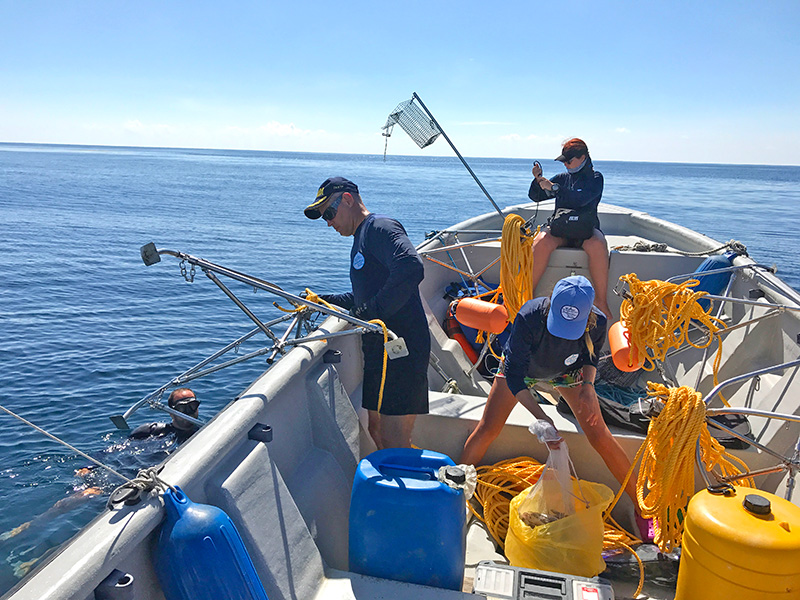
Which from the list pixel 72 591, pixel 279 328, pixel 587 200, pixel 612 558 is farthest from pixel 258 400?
pixel 279 328

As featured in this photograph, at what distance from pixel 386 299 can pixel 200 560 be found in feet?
5.15

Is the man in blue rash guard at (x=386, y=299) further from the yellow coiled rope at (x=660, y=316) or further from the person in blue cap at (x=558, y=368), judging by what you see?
the yellow coiled rope at (x=660, y=316)

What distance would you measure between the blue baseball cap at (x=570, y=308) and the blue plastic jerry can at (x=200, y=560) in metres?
1.89

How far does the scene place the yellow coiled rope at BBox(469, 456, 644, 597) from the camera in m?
3.23

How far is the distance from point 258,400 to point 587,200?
12.7ft

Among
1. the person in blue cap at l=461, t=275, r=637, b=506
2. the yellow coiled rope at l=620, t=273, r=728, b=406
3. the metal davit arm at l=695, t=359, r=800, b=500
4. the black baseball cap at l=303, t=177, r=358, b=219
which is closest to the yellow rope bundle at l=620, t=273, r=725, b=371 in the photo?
the yellow coiled rope at l=620, t=273, r=728, b=406

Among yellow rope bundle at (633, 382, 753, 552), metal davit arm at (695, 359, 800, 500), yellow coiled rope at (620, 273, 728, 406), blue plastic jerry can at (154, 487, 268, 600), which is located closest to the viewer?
blue plastic jerry can at (154, 487, 268, 600)

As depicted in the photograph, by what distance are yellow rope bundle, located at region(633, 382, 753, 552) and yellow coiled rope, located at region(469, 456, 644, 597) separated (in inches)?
12.9

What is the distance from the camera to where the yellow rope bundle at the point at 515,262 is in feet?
16.5

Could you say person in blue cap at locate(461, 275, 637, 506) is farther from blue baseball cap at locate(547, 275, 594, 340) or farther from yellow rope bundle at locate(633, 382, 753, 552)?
yellow rope bundle at locate(633, 382, 753, 552)

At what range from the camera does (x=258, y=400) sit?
2627mm

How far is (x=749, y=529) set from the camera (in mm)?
2051

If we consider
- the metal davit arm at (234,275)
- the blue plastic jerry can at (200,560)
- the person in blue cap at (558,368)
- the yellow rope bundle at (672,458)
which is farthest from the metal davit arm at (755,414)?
the blue plastic jerry can at (200,560)

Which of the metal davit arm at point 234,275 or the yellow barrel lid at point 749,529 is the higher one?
the metal davit arm at point 234,275
